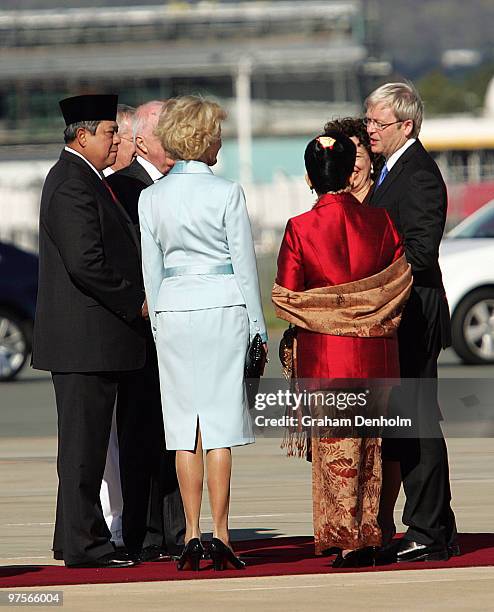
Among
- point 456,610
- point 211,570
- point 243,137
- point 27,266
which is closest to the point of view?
point 456,610

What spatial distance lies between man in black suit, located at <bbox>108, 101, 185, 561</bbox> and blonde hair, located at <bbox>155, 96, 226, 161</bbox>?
614 millimetres

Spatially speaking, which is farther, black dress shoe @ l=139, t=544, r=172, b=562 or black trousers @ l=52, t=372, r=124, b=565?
black dress shoe @ l=139, t=544, r=172, b=562

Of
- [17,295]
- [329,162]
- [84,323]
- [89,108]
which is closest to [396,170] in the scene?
[329,162]

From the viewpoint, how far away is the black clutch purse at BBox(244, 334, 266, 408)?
7906 mm

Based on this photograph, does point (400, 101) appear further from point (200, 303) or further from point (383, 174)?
point (200, 303)

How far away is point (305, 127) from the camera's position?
96938 mm

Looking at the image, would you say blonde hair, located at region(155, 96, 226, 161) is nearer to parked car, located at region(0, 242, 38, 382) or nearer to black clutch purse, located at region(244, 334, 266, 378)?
black clutch purse, located at region(244, 334, 266, 378)

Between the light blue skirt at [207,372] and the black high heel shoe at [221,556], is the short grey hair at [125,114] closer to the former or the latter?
the light blue skirt at [207,372]

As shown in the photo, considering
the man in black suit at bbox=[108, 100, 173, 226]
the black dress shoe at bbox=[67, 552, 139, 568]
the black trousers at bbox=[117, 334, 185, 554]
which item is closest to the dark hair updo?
the man in black suit at bbox=[108, 100, 173, 226]

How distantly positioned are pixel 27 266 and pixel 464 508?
967 centimetres

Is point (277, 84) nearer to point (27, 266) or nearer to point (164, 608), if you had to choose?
point (27, 266)

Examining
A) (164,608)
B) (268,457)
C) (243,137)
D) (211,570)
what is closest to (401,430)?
(211,570)

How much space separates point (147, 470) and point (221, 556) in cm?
82

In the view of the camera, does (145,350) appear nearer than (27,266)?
Yes
